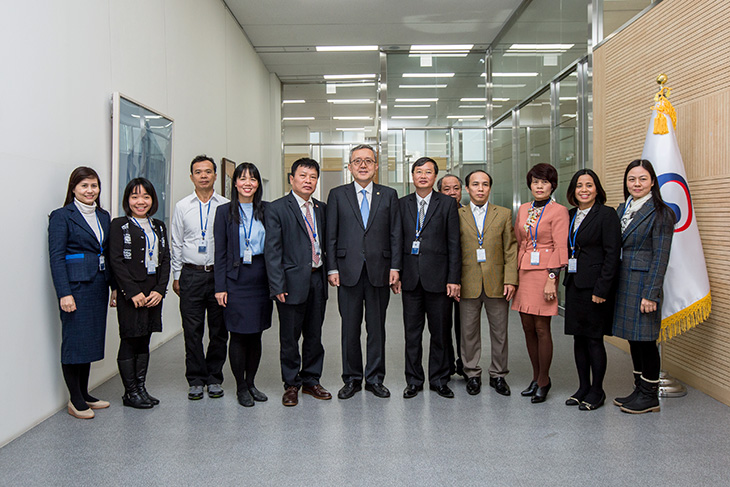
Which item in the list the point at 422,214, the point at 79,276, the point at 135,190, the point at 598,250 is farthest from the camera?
the point at 422,214

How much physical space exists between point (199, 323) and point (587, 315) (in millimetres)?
2708

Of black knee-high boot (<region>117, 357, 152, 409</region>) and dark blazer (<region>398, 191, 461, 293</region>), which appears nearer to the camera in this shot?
black knee-high boot (<region>117, 357, 152, 409</region>)

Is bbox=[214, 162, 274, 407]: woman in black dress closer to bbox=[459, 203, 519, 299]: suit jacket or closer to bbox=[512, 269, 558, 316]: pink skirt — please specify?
bbox=[459, 203, 519, 299]: suit jacket

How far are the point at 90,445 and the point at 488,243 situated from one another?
2.86 metres

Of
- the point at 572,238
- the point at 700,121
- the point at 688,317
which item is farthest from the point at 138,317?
the point at 700,121

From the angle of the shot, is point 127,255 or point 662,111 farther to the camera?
point 662,111

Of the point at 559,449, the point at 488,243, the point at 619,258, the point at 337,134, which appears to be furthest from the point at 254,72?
the point at 559,449

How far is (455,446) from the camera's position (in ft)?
10.0

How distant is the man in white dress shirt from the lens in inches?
153

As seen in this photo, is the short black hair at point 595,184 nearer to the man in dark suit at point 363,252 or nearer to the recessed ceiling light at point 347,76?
the man in dark suit at point 363,252

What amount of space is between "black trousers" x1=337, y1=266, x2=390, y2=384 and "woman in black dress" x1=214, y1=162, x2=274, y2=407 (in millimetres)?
585

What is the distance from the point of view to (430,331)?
3.99 m

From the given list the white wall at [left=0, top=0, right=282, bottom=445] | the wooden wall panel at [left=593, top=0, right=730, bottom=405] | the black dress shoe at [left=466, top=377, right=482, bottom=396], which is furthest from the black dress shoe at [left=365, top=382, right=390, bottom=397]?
the wooden wall panel at [left=593, top=0, right=730, bottom=405]

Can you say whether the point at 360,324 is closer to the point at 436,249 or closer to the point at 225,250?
the point at 436,249
